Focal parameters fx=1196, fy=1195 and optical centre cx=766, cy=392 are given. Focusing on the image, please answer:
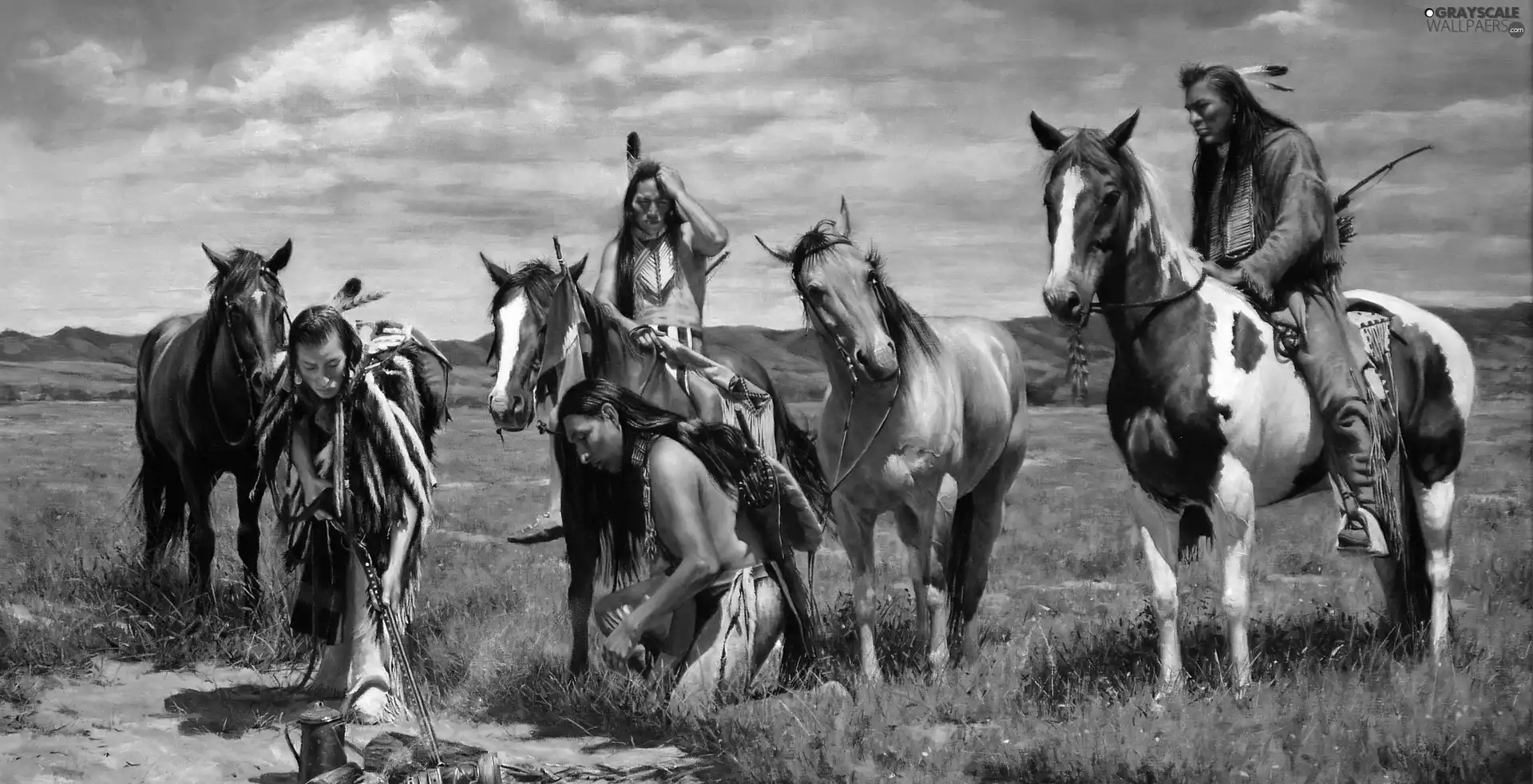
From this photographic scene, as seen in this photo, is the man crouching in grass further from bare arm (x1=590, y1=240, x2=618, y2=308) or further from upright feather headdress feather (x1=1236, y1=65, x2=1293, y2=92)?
upright feather headdress feather (x1=1236, y1=65, x2=1293, y2=92)

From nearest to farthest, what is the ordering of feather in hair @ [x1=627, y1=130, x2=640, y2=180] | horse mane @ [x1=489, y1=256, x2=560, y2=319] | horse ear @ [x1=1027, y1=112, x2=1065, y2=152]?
1. horse ear @ [x1=1027, y1=112, x2=1065, y2=152]
2. horse mane @ [x1=489, y1=256, x2=560, y2=319]
3. feather in hair @ [x1=627, y1=130, x2=640, y2=180]

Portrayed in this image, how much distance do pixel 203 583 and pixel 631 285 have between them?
2.86 meters

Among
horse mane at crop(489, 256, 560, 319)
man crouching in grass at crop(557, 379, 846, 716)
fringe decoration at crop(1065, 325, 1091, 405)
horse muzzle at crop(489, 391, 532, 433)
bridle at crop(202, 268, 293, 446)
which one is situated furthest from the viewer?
bridle at crop(202, 268, 293, 446)

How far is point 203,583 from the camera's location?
6.40m

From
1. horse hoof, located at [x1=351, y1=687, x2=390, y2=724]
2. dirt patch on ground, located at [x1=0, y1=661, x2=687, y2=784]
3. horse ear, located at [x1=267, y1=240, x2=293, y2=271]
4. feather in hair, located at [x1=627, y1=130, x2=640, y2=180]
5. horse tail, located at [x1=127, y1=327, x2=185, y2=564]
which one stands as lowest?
dirt patch on ground, located at [x1=0, y1=661, x2=687, y2=784]

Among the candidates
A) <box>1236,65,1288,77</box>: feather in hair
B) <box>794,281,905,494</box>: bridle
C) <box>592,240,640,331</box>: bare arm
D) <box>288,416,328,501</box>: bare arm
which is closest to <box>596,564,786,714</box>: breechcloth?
<box>794,281,905,494</box>: bridle

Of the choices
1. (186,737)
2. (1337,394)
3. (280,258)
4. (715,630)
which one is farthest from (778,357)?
(186,737)

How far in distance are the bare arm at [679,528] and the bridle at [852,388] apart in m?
0.83

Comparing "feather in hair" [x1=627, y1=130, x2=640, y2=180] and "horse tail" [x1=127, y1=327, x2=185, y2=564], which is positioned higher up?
"feather in hair" [x1=627, y1=130, x2=640, y2=180]

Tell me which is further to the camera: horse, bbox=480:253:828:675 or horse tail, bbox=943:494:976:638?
horse tail, bbox=943:494:976:638

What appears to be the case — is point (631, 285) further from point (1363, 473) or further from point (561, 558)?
point (1363, 473)

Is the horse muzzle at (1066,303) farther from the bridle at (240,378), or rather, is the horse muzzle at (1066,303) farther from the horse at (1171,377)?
the bridle at (240,378)

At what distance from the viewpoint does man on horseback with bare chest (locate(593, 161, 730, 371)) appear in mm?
5773

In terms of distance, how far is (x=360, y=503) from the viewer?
5035 mm
